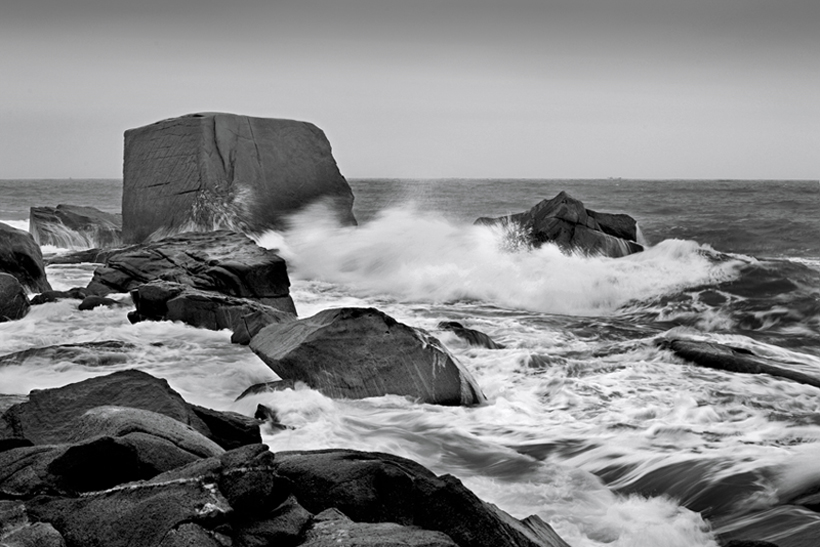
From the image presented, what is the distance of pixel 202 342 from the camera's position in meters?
7.43

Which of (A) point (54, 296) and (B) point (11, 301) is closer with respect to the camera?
(B) point (11, 301)

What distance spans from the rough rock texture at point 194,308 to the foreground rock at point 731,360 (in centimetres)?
370

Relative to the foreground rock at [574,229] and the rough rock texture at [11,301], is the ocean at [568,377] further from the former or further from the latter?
the foreground rock at [574,229]

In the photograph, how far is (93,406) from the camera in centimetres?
406

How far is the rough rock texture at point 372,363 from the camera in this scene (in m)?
5.85

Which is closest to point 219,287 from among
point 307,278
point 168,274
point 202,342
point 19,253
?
point 168,274

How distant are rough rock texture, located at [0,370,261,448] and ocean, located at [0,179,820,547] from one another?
0.37m

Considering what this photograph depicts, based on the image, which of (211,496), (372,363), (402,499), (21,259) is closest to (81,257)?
(21,259)

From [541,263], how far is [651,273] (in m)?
1.69

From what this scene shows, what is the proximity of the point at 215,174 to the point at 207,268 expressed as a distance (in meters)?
4.26

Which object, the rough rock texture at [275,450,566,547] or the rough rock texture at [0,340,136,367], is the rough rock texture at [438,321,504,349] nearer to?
the rough rock texture at [0,340,136,367]

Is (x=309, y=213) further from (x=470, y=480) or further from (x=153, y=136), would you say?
(x=470, y=480)

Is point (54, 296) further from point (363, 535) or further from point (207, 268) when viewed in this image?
point (363, 535)

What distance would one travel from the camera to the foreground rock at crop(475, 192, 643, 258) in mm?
13320
